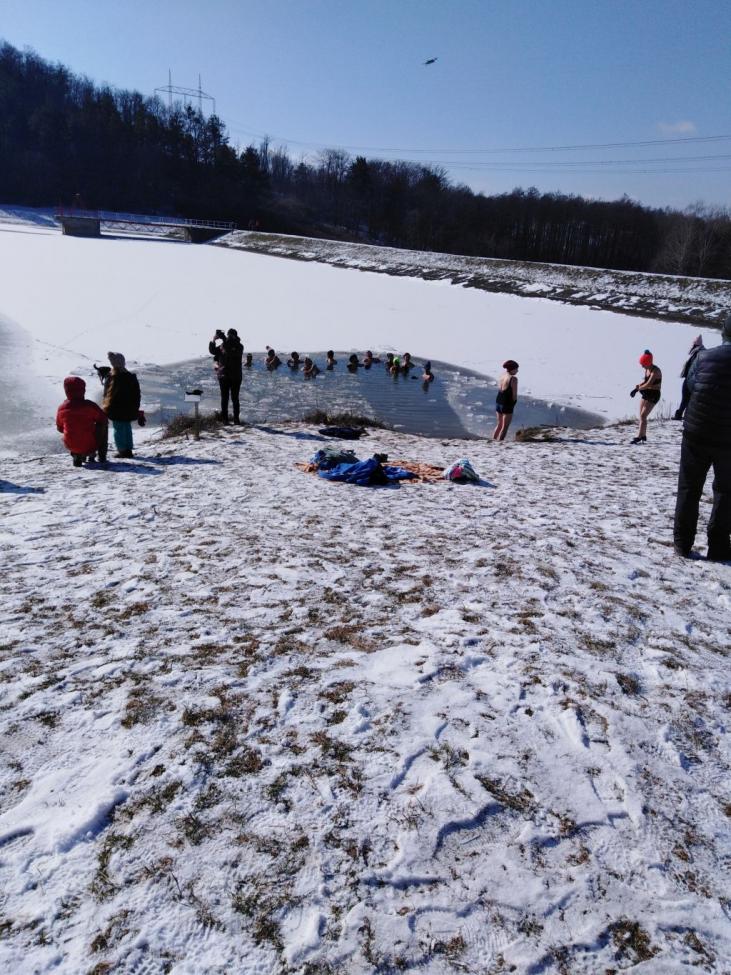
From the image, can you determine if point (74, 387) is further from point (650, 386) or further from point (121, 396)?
point (650, 386)

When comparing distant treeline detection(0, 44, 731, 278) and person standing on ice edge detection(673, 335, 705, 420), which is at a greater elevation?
distant treeline detection(0, 44, 731, 278)

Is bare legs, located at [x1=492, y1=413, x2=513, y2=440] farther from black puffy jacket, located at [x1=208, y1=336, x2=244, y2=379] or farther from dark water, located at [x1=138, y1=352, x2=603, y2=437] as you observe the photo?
black puffy jacket, located at [x1=208, y1=336, x2=244, y2=379]

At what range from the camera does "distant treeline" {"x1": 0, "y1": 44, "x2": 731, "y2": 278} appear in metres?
73.8

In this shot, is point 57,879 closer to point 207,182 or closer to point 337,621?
point 337,621

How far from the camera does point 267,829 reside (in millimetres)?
2457

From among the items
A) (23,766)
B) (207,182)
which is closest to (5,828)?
(23,766)

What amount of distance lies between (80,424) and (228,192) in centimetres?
8791

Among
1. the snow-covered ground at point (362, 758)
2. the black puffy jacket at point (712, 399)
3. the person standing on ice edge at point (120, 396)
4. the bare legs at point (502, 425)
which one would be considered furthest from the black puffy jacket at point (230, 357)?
the black puffy jacket at point (712, 399)

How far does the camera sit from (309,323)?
977 inches

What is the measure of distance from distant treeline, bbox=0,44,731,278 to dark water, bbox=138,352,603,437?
61105 mm

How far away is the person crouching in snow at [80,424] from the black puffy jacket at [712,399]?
25.0ft

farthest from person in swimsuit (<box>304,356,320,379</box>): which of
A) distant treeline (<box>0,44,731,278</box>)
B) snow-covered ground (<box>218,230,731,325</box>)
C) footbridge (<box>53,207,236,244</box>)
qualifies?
distant treeline (<box>0,44,731,278</box>)

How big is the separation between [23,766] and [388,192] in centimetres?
9735

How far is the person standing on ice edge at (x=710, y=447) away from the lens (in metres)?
4.56
